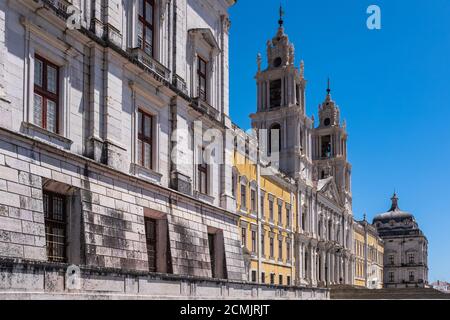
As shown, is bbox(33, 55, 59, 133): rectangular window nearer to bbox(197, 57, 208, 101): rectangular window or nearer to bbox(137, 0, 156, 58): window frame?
bbox(137, 0, 156, 58): window frame

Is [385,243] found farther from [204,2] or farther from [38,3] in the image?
[38,3]

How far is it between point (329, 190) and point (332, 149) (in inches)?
399

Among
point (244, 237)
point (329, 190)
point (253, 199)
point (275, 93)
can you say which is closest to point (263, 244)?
point (253, 199)

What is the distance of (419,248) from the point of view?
117 meters

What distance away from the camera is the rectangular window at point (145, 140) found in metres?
20.5

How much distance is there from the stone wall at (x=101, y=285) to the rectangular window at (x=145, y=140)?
210 inches

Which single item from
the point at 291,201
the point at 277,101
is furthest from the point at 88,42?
the point at 277,101

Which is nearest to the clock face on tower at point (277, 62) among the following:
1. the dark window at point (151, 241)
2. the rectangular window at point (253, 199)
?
the rectangular window at point (253, 199)

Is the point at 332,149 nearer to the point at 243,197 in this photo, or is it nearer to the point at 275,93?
the point at 275,93

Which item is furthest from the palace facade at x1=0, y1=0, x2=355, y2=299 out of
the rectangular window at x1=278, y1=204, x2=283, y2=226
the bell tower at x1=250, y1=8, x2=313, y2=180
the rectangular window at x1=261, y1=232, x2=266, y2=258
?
the bell tower at x1=250, y1=8, x2=313, y2=180

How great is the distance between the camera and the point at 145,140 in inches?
822

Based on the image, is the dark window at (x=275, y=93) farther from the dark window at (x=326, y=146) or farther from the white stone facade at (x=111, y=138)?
the white stone facade at (x=111, y=138)

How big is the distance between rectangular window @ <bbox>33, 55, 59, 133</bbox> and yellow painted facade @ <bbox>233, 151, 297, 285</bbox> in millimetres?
23764

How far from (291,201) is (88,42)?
36.7 meters
